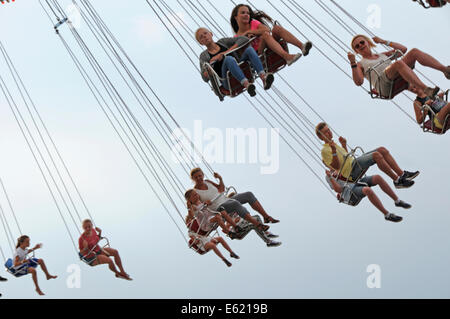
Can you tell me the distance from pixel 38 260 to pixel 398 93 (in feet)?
28.9

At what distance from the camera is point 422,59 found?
10.6 metres

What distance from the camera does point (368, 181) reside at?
36.4 feet

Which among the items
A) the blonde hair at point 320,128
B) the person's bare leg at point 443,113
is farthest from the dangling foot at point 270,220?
the person's bare leg at point 443,113

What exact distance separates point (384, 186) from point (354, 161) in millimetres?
686

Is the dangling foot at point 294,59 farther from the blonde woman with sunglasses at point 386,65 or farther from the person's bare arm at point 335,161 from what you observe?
the person's bare arm at point 335,161

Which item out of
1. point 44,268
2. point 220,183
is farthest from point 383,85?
point 44,268

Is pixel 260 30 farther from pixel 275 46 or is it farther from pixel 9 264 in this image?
pixel 9 264

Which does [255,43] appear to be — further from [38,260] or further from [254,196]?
[38,260]

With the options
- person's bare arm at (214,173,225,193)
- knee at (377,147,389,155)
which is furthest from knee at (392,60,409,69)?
person's bare arm at (214,173,225,193)

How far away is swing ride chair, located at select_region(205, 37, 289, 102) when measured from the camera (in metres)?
11.7

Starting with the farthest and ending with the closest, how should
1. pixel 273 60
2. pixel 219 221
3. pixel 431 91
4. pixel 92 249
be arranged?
pixel 92 249
pixel 219 221
pixel 273 60
pixel 431 91

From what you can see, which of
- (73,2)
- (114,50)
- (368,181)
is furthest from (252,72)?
(73,2)

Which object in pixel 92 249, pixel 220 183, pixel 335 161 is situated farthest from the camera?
pixel 92 249

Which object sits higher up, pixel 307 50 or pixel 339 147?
pixel 307 50
